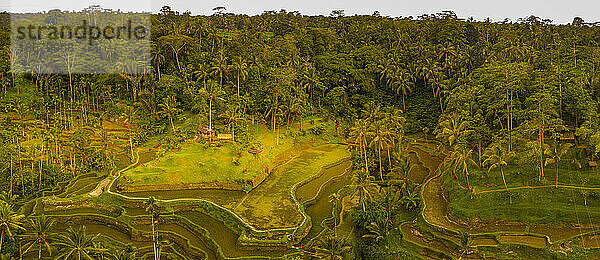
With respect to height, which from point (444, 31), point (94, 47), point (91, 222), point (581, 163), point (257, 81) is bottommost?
point (91, 222)

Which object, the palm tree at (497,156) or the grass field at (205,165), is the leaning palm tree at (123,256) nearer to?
the grass field at (205,165)

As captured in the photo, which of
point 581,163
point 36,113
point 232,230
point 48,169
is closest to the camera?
point 232,230

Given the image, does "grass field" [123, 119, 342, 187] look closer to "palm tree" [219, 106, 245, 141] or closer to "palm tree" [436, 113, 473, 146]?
"palm tree" [219, 106, 245, 141]

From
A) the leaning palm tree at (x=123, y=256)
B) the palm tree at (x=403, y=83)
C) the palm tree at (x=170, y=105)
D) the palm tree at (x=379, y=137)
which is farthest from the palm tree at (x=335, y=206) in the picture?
the palm tree at (x=403, y=83)

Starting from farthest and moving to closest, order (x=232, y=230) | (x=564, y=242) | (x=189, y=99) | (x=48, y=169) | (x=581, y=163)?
(x=189, y=99) < (x=48, y=169) < (x=581, y=163) < (x=232, y=230) < (x=564, y=242)

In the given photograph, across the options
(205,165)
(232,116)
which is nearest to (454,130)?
(205,165)

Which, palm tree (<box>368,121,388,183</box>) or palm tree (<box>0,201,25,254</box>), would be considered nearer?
palm tree (<box>0,201,25,254</box>)

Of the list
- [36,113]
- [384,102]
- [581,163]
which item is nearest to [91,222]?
[36,113]

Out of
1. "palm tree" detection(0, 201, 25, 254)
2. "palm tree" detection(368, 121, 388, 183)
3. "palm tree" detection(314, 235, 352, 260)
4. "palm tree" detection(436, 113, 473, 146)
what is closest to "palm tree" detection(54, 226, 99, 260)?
"palm tree" detection(0, 201, 25, 254)

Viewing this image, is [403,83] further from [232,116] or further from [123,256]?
[123,256]

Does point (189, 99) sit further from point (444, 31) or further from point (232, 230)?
point (444, 31)

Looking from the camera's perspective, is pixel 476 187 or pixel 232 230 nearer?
pixel 232 230
